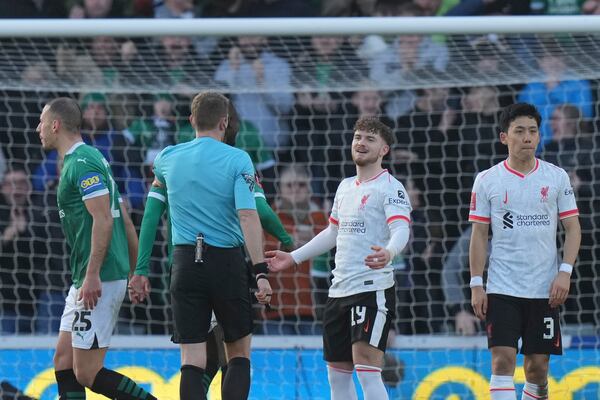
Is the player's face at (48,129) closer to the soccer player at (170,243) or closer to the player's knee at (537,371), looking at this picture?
the soccer player at (170,243)

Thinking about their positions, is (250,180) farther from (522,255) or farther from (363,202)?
(522,255)

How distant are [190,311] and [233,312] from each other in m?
0.23

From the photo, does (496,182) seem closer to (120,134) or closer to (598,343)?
(598,343)

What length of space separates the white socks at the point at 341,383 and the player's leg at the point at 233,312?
2.03 ft

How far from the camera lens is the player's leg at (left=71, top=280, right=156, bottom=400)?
644cm

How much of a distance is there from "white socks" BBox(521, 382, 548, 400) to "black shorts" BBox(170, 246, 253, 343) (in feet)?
5.60

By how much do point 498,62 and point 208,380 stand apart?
12.5ft

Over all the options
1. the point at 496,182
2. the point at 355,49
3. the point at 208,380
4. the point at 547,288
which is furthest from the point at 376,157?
the point at 355,49

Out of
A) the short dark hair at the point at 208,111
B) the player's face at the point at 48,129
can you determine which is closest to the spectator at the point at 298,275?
the player's face at the point at 48,129

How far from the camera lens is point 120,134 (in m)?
9.88

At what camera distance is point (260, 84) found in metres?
9.59

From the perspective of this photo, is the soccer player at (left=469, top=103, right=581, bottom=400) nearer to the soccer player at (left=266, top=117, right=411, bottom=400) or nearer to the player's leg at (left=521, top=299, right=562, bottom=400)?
the player's leg at (left=521, top=299, right=562, bottom=400)

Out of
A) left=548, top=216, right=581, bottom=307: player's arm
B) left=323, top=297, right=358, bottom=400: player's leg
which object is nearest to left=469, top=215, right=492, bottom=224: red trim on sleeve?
left=548, top=216, right=581, bottom=307: player's arm

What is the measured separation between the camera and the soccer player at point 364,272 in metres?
6.35
